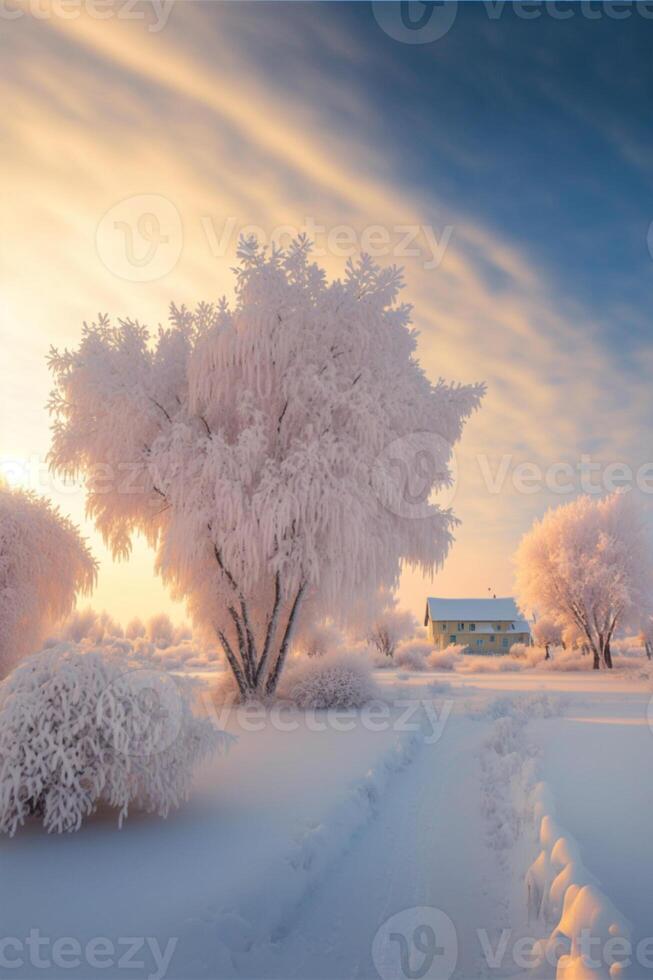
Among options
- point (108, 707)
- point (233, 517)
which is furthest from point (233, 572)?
point (108, 707)

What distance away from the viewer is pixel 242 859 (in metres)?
4.09

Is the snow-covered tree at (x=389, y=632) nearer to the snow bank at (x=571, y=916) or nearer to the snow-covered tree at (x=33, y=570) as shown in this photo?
the snow-covered tree at (x=33, y=570)

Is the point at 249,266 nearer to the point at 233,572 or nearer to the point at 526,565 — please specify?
the point at 233,572

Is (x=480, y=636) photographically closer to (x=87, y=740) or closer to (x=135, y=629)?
(x=135, y=629)

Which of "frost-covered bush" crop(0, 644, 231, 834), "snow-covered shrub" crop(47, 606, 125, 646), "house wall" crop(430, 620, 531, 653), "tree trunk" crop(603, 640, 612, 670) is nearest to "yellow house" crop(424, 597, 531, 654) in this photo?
"house wall" crop(430, 620, 531, 653)

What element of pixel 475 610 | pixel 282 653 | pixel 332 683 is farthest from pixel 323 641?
pixel 475 610

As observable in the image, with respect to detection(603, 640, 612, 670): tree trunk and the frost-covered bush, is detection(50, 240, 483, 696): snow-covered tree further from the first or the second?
detection(603, 640, 612, 670): tree trunk

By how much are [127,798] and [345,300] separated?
10167mm

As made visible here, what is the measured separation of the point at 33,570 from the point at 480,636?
150 ft

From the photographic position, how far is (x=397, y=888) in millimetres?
4148

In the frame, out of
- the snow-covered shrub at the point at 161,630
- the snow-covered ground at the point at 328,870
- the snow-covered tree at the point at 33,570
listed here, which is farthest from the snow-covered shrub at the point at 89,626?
the snow-covered ground at the point at 328,870

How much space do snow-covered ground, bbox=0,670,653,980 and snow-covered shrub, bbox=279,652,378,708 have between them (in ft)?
14.4

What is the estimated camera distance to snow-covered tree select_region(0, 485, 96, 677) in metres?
11.9

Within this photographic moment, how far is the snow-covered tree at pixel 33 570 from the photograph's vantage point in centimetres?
1189
